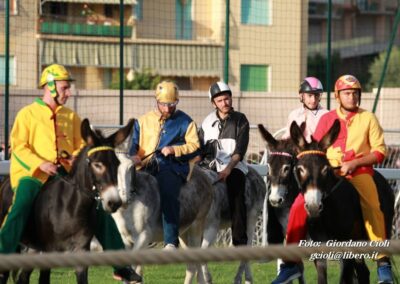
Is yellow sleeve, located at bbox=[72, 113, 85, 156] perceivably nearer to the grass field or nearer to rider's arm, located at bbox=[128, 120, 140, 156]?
rider's arm, located at bbox=[128, 120, 140, 156]

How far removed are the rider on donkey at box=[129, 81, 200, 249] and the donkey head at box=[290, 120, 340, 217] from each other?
1.92 m

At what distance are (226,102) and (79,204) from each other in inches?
130

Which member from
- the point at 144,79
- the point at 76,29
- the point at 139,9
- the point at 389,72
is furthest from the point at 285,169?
the point at 389,72

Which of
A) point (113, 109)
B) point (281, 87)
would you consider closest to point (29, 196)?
point (113, 109)

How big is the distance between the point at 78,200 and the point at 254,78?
1833 cm

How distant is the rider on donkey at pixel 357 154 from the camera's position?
10.7 metres

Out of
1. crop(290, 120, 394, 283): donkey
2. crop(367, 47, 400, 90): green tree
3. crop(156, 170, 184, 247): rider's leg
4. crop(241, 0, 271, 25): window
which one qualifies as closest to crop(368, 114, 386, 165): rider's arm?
crop(290, 120, 394, 283): donkey

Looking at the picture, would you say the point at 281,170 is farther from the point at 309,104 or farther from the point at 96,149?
the point at 96,149

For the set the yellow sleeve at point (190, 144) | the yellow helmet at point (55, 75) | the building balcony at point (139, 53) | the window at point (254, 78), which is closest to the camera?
the yellow helmet at point (55, 75)

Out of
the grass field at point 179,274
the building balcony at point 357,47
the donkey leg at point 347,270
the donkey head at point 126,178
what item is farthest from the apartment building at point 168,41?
the building balcony at point 357,47

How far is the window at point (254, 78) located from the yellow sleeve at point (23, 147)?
1448 centimetres

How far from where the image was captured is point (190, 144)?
12.1 metres

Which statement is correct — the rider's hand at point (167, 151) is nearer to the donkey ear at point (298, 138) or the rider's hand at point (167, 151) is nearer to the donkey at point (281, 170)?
the donkey at point (281, 170)

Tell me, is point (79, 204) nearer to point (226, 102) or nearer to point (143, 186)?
point (143, 186)
